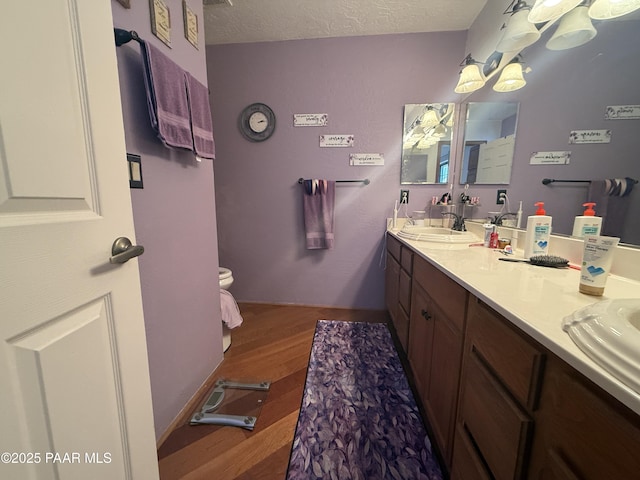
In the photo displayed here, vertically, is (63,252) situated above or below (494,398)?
above

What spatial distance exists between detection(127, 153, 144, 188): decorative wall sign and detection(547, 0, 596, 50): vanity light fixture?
180 centimetres

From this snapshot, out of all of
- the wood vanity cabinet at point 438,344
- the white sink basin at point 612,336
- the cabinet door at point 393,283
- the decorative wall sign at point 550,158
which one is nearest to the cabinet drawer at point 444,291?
the wood vanity cabinet at point 438,344

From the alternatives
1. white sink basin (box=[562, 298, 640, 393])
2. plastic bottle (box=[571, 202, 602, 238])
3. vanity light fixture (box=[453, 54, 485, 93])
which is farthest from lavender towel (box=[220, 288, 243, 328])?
vanity light fixture (box=[453, 54, 485, 93])

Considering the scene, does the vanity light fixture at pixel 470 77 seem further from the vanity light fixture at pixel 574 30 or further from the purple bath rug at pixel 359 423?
the purple bath rug at pixel 359 423

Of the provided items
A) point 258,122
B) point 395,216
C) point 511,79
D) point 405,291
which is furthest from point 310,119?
point 405,291

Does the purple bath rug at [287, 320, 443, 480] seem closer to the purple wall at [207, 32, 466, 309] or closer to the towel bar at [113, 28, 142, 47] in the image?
the purple wall at [207, 32, 466, 309]

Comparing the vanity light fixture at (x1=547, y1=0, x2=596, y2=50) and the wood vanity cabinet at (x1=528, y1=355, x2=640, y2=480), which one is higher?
the vanity light fixture at (x1=547, y1=0, x2=596, y2=50)

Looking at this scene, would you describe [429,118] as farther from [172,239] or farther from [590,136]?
[172,239]

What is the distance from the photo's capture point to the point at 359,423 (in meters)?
1.13

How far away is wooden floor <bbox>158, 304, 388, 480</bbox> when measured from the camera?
0.95m

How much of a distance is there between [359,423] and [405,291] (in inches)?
30.2

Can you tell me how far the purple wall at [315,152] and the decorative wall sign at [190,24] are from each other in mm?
991

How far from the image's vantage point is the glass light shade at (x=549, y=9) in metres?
0.99

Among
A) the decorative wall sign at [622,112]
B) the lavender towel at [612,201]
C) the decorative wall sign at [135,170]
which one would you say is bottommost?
the lavender towel at [612,201]
